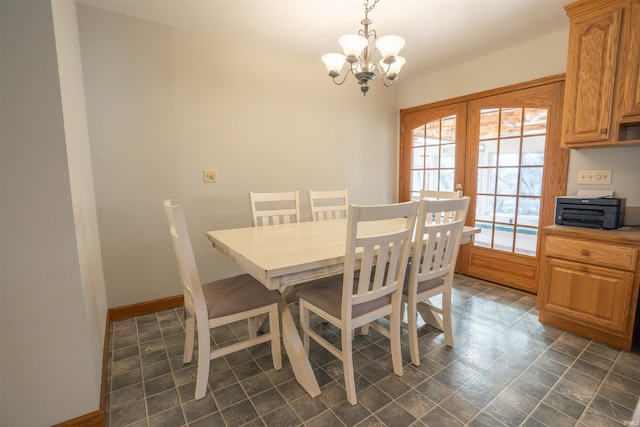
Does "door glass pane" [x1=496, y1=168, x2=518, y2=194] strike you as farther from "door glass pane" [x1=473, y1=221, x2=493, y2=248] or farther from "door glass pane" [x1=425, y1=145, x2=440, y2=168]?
"door glass pane" [x1=425, y1=145, x2=440, y2=168]

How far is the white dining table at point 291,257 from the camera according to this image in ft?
4.28

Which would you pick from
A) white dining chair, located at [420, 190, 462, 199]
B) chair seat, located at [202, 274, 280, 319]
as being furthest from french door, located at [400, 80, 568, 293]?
chair seat, located at [202, 274, 280, 319]

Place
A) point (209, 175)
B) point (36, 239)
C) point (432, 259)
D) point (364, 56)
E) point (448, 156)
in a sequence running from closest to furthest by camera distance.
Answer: point (36, 239) < point (432, 259) < point (364, 56) < point (209, 175) < point (448, 156)

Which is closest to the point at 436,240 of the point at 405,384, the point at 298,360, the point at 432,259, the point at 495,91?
the point at 432,259

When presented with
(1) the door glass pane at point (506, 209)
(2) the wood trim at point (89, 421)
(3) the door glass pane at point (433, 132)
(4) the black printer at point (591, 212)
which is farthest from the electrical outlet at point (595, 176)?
(2) the wood trim at point (89, 421)

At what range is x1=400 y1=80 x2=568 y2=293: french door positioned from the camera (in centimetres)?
268

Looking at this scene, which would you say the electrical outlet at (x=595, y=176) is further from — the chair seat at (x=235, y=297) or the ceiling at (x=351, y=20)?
the chair seat at (x=235, y=297)

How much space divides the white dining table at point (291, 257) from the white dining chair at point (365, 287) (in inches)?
4.7

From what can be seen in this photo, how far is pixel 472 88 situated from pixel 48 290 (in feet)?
12.2

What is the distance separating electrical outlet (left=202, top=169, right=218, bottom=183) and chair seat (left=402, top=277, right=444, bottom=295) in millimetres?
1863

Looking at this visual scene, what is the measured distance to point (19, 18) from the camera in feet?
3.48

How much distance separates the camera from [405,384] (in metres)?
1.59

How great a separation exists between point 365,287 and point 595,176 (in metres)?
2.38

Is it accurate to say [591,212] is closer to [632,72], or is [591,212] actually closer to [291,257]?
[632,72]
